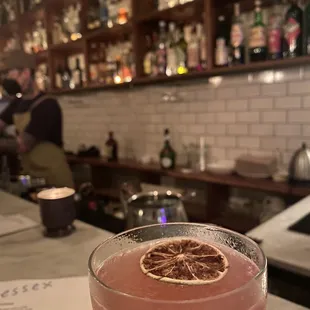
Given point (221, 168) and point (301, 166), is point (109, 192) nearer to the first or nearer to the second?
point (221, 168)

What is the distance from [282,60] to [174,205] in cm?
128

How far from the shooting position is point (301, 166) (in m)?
1.91

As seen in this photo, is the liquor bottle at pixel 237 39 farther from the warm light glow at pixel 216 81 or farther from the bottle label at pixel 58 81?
the bottle label at pixel 58 81

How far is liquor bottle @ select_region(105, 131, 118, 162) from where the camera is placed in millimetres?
3225

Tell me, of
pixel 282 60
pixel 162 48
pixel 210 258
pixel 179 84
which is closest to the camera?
pixel 210 258

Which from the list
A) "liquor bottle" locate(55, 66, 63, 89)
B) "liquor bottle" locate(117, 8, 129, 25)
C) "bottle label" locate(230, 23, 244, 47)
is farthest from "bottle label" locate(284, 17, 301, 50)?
"liquor bottle" locate(55, 66, 63, 89)

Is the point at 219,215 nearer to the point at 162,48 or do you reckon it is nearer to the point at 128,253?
the point at 162,48

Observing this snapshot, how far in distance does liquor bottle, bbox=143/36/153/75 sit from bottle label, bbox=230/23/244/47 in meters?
0.72

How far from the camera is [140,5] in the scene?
2.65 meters

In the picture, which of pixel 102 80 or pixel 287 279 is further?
pixel 102 80

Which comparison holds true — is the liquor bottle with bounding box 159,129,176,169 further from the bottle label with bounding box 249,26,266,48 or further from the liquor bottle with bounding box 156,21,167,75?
the bottle label with bounding box 249,26,266,48

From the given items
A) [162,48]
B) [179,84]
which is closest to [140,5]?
[162,48]

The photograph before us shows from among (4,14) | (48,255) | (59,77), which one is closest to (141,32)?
(59,77)

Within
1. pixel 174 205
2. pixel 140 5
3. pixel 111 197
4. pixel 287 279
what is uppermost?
pixel 140 5
